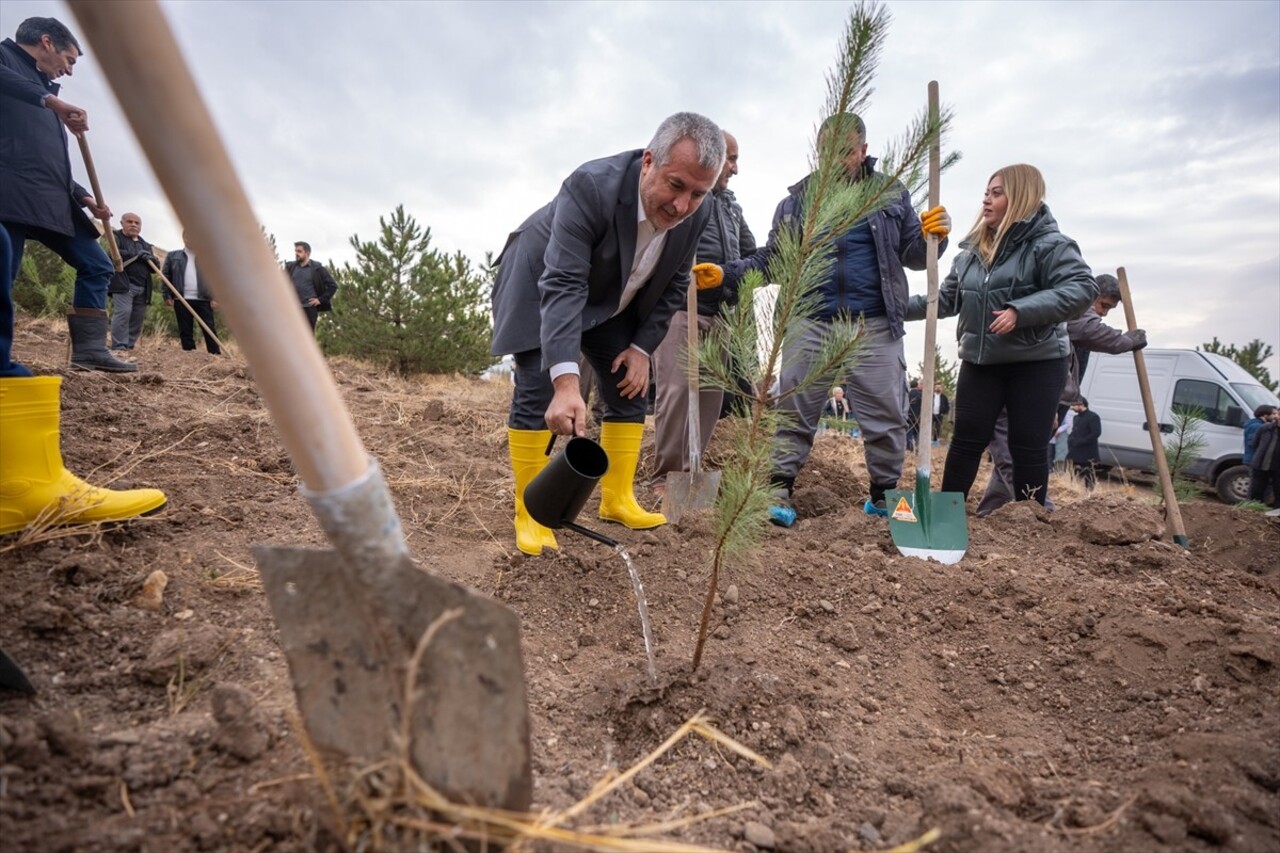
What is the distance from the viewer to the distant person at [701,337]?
3465 millimetres

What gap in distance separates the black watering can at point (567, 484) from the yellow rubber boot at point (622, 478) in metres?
0.95

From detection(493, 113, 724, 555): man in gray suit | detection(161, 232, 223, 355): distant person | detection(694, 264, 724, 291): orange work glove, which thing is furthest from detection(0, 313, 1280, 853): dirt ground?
detection(161, 232, 223, 355): distant person

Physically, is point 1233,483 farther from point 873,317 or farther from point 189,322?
point 189,322

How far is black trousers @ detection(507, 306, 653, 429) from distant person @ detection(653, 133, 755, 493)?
64cm

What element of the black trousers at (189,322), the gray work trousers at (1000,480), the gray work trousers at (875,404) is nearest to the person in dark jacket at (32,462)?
the gray work trousers at (875,404)

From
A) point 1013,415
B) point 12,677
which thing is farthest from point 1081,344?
point 12,677

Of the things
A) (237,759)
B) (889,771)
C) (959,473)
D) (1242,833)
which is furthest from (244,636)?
(959,473)

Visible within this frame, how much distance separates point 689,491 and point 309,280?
22.4 ft

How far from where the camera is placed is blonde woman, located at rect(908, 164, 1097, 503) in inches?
117

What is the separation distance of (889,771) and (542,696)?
0.76 meters

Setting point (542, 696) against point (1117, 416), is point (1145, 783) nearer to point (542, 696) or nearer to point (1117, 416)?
point (542, 696)

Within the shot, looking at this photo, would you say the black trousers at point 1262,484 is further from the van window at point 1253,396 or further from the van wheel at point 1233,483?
the van window at point 1253,396

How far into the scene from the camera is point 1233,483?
25.2ft

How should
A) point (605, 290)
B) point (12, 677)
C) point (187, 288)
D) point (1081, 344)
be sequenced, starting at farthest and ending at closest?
1. point (187, 288)
2. point (1081, 344)
3. point (605, 290)
4. point (12, 677)
